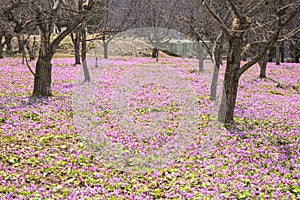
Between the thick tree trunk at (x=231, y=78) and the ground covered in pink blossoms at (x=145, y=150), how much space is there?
24.7 inches

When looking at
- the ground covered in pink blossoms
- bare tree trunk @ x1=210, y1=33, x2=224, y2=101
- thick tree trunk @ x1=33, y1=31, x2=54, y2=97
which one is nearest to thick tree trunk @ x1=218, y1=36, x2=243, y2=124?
the ground covered in pink blossoms

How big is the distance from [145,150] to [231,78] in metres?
4.16

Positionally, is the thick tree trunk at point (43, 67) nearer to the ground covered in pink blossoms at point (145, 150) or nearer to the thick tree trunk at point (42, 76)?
the thick tree trunk at point (42, 76)

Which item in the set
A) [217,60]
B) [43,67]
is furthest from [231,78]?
[43,67]

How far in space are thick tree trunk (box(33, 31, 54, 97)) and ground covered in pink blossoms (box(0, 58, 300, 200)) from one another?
25.1 inches

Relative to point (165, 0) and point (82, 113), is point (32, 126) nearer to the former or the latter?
point (82, 113)

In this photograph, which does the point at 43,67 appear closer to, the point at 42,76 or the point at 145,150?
the point at 42,76

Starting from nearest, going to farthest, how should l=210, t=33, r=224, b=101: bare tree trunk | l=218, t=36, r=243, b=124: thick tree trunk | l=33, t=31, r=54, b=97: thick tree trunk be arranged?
l=218, t=36, r=243, b=124: thick tree trunk
l=33, t=31, r=54, b=97: thick tree trunk
l=210, t=33, r=224, b=101: bare tree trunk

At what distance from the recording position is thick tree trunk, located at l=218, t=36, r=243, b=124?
1092cm

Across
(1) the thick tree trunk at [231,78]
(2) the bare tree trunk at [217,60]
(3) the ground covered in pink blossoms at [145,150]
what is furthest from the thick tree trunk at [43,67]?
(1) the thick tree trunk at [231,78]

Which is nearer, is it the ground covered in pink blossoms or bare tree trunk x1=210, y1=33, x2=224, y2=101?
the ground covered in pink blossoms

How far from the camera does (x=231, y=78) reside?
1110cm

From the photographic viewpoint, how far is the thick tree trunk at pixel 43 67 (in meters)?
14.1

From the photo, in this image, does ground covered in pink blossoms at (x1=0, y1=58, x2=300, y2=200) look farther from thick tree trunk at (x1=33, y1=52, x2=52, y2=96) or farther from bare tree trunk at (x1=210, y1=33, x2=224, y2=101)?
bare tree trunk at (x1=210, y1=33, x2=224, y2=101)
